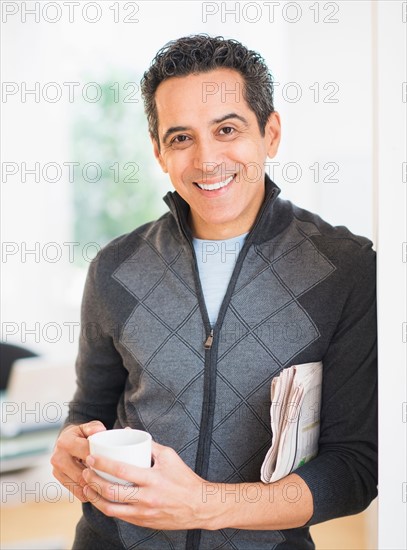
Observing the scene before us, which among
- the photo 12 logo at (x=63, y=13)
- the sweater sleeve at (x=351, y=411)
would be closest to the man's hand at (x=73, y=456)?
the sweater sleeve at (x=351, y=411)

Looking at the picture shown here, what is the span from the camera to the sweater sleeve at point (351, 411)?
3.53 feet

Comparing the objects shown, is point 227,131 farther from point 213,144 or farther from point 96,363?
point 96,363

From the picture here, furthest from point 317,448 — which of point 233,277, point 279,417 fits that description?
point 233,277

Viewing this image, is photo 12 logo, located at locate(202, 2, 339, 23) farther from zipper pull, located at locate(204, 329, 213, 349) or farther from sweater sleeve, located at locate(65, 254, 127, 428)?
zipper pull, located at locate(204, 329, 213, 349)

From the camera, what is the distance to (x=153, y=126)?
129cm

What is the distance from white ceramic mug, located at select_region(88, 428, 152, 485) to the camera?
92cm

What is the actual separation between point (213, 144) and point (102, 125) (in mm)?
2885

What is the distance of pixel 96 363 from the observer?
1.30 meters

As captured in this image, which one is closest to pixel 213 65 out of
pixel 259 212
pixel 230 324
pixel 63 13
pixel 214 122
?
pixel 214 122

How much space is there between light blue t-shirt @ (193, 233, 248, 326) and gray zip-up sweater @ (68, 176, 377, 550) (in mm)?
23

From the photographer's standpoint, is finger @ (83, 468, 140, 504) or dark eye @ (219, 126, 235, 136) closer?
finger @ (83, 468, 140, 504)

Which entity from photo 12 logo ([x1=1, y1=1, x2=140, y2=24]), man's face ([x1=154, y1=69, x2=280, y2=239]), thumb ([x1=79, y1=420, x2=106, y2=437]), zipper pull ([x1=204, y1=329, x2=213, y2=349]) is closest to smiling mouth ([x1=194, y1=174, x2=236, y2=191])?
man's face ([x1=154, y1=69, x2=280, y2=239])

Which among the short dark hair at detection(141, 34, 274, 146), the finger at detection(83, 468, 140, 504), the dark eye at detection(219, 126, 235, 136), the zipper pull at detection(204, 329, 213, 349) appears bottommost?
the finger at detection(83, 468, 140, 504)

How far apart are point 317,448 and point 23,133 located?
9.69ft
